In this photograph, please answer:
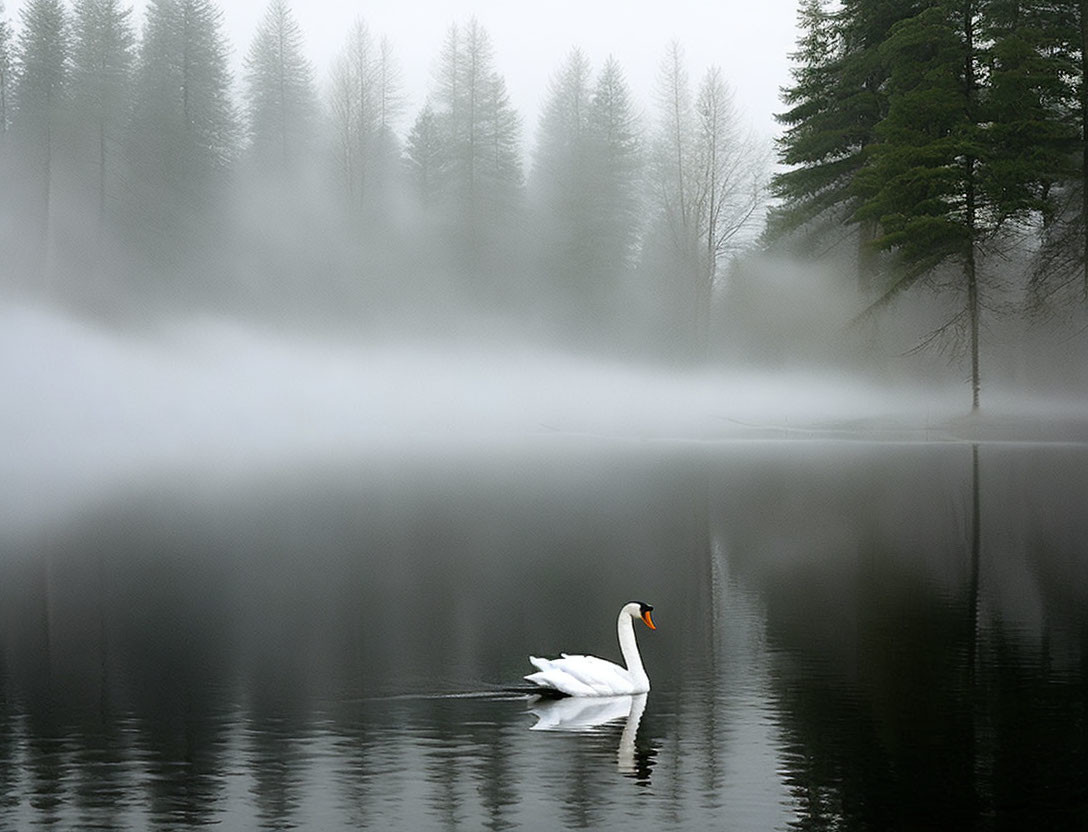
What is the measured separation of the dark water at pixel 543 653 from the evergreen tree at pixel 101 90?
32.8 m

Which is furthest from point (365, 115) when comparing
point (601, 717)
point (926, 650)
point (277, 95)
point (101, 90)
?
point (601, 717)

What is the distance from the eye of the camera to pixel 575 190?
6400 cm

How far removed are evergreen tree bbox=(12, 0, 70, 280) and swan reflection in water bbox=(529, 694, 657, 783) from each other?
4764 cm

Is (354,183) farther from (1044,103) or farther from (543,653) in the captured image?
(543,653)

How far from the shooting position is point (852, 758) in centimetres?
915

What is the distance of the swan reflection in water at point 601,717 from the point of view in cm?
928

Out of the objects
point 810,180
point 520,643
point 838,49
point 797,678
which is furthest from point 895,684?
point 838,49

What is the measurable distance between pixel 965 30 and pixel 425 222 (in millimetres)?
28323

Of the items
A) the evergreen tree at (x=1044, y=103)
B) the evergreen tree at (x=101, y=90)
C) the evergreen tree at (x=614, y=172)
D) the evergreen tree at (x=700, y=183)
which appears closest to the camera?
the evergreen tree at (x=1044, y=103)

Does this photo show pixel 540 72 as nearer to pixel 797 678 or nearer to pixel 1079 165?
pixel 1079 165

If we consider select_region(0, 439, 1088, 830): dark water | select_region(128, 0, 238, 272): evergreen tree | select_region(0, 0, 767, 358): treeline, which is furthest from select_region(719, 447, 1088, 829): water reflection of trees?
select_region(128, 0, 238, 272): evergreen tree

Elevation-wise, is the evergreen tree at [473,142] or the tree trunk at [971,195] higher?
the evergreen tree at [473,142]

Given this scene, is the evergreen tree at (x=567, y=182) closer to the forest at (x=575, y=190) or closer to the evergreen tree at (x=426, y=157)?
the forest at (x=575, y=190)

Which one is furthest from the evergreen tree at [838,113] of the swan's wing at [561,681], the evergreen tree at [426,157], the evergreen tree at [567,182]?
the swan's wing at [561,681]
